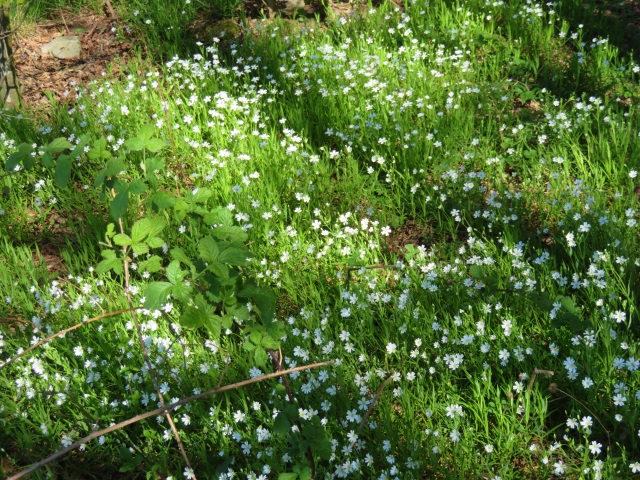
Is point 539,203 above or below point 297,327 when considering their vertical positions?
above

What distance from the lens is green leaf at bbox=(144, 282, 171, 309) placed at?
2330 mm

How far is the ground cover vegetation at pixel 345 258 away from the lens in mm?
2648

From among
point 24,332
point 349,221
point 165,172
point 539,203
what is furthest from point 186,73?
point 539,203

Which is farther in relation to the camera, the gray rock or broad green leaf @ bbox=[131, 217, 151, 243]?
the gray rock

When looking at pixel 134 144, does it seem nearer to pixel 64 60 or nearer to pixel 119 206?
pixel 119 206

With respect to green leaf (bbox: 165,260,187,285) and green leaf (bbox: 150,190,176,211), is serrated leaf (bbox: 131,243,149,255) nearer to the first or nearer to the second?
green leaf (bbox: 150,190,176,211)

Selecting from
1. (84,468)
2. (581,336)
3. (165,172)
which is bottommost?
(84,468)

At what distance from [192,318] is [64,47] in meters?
5.20

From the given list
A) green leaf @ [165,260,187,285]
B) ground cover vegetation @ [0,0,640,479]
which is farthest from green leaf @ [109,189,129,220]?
green leaf @ [165,260,187,285]

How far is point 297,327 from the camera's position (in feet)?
10.7

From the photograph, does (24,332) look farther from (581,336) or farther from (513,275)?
(581,336)

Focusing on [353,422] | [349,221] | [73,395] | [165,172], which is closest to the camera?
[353,422]

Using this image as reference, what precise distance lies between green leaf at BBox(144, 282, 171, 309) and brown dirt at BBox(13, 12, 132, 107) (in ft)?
12.6

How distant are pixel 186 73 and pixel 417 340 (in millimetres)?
3503
